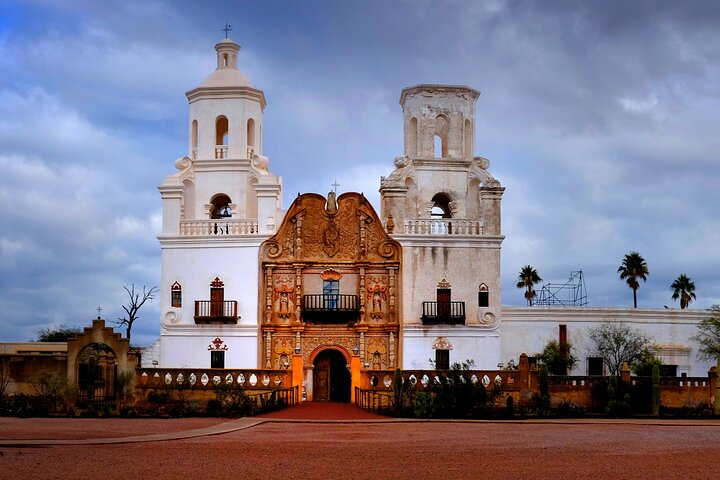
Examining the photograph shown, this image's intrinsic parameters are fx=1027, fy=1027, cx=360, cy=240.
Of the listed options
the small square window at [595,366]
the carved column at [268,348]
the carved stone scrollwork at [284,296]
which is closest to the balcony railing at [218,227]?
the carved stone scrollwork at [284,296]

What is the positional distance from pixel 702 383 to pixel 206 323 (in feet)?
70.1

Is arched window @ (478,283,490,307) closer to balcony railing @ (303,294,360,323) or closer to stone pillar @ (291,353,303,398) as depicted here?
balcony railing @ (303,294,360,323)

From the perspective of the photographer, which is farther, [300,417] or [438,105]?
[438,105]

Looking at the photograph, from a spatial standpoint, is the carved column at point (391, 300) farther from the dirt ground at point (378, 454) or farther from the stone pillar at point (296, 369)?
the dirt ground at point (378, 454)

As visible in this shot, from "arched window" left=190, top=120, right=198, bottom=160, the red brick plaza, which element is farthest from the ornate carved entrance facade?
the red brick plaza

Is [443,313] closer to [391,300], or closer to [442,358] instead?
[442,358]

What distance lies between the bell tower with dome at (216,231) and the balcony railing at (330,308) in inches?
94.8

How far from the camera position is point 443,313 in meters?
46.2

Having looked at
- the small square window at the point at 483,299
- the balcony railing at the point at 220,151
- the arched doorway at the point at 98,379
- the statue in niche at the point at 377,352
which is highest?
the balcony railing at the point at 220,151

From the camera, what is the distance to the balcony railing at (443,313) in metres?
45.9

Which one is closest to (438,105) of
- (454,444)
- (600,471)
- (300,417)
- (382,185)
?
(382,185)

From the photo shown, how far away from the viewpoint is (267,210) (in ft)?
154

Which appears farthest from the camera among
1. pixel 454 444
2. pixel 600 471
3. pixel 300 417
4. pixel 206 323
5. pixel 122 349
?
pixel 206 323

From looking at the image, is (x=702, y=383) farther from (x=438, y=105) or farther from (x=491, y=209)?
(x=438, y=105)
